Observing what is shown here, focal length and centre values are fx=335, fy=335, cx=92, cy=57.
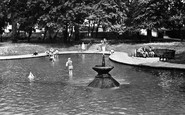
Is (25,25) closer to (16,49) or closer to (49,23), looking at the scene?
(49,23)

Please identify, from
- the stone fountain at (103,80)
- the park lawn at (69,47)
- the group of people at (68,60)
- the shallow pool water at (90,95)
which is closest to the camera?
the shallow pool water at (90,95)

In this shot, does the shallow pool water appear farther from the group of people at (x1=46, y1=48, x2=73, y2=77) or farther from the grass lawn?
the grass lawn

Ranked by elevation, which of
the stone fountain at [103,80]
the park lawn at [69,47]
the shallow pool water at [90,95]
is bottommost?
the shallow pool water at [90,95]

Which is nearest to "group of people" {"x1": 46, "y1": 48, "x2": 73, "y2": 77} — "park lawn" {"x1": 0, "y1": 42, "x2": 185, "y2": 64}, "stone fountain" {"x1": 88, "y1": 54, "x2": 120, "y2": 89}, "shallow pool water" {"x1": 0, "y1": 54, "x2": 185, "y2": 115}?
"shallow pool water" {"x1": 0, "y1": 54, "x2": 185, "y2": 115}

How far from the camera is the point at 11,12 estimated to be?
198 feet

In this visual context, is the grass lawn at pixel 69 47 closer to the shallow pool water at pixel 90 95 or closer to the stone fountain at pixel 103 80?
the shallow pool water at pixel 90 95

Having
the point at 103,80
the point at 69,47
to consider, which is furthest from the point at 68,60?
the point at 69,47

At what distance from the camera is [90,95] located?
645 inches

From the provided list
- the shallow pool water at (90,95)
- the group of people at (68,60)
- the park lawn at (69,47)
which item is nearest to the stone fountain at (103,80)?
the shallow pool water at (90,95)

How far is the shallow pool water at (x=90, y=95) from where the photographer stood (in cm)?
1341

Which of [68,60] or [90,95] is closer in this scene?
[90,95]

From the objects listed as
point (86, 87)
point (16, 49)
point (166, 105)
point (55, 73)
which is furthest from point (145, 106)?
point (16, 49)

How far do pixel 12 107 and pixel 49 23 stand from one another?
40623 millimetres

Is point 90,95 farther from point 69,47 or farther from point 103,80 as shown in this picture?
point 69,47
